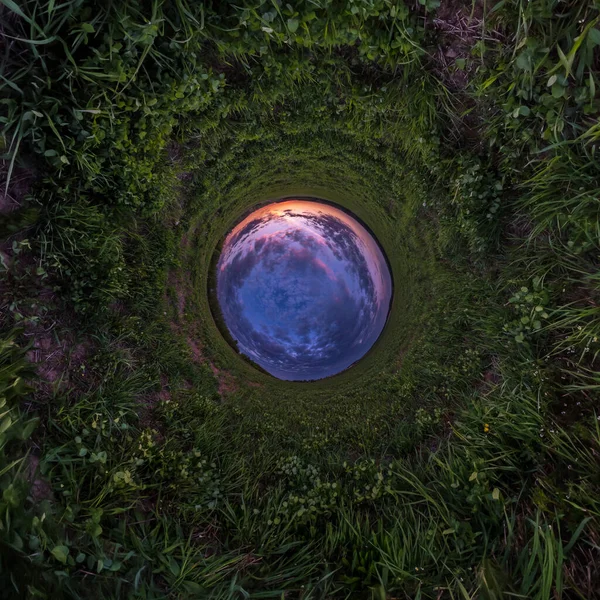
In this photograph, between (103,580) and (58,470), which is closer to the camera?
(103,580)

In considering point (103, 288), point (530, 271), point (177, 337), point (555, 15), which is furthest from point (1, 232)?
point (530, 271)

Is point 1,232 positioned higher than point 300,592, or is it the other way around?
point 1,232

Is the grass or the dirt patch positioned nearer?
the grass

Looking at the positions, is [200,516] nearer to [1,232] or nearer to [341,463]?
[341,463]

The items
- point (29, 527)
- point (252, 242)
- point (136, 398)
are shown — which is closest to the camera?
point (29, 527)

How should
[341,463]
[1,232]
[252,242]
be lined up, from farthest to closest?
1. [252,242]
2. [341,463]
3. [1,232]

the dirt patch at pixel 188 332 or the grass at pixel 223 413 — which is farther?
the dirt patch at pixel 188 332

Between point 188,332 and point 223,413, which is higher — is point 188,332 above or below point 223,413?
above

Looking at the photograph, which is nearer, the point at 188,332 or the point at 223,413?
the point at 223,413
